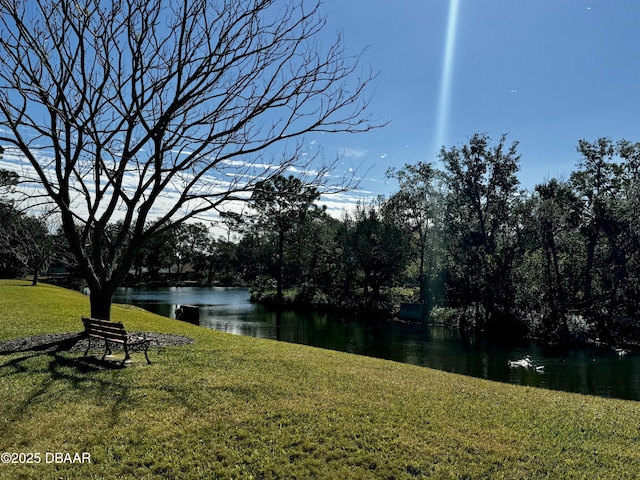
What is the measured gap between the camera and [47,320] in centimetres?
1480

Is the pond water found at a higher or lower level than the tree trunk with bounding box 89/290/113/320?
lower

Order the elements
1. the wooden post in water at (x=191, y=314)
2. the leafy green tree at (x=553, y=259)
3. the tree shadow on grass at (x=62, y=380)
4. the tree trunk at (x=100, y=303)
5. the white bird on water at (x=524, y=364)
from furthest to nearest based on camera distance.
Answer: the leafy green tree at (x=553, y=259)
the wooden post in water at (x=191, y=314)
the white bird on water at (x=524, y=364)
the tree trunk at (x=100, y=303)
the tree shadow on grass at (x=62, y=380)

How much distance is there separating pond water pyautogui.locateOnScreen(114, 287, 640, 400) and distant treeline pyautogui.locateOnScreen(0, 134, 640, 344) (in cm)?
391

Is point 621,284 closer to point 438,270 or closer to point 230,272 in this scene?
point 438,270

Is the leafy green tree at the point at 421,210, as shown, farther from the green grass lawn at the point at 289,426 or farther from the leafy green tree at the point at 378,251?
the green grass lawn at the point at 289,426

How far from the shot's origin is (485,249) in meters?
34.8

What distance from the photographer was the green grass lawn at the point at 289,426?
456 centimetres

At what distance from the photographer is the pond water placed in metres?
16.5

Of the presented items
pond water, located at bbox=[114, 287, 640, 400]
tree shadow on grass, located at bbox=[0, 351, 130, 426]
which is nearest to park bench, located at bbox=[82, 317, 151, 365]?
tree shadow on grass, located at bbox=[0, 351, 130, 426]

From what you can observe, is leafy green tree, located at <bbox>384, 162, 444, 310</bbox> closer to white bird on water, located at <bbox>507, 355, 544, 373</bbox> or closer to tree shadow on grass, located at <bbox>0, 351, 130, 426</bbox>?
white bird on water, located at <bbox>507, 355, 544, 373</bbox>

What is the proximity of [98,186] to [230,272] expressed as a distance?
266 feet

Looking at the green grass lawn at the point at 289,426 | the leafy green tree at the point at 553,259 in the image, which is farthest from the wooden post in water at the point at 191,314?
the leafy green tree at the point at 553,259

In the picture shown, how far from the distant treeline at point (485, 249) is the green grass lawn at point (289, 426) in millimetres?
4224

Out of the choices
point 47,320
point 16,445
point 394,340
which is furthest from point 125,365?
point 394,340
